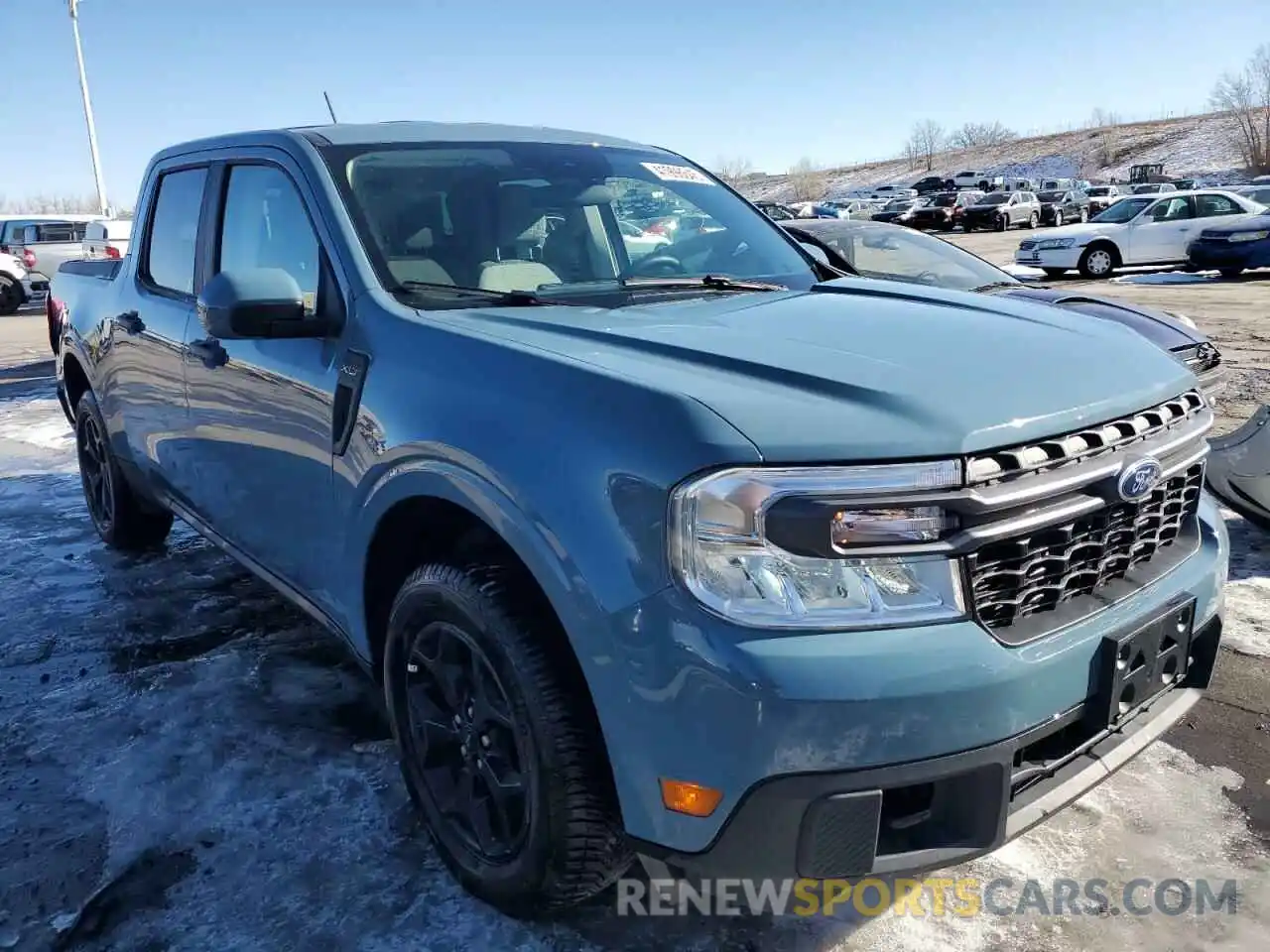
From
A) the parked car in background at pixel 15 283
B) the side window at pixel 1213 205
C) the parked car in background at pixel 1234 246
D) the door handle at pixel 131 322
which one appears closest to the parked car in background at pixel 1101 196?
the side window at pixel 1213 205

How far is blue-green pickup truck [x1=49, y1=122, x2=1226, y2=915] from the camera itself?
1.74 meters

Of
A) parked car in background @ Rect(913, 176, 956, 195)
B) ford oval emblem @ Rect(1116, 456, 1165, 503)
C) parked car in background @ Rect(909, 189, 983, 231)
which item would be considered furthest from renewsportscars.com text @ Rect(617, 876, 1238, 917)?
parked car in background @ Rect(913, 176, 956, 195)

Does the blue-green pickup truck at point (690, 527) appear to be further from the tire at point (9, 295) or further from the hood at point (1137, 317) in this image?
the tire at point (9, 295)

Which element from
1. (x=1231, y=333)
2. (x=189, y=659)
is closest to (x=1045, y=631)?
(x=189, y=659)

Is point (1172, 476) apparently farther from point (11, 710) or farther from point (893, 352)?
point (11, 710)

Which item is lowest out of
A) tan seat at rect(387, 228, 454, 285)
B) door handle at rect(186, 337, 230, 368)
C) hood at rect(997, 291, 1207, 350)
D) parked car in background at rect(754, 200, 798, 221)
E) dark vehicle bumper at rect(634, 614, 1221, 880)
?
dark vehicle bumper at rect(634, 614, 1221, 880)

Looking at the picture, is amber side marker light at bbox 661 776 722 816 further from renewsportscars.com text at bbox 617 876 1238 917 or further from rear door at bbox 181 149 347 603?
rear door at bbox 181 149 347 603

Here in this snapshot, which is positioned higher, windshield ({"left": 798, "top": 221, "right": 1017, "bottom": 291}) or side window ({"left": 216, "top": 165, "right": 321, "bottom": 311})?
side window ({"left": 216, "top": 165, "right": 321, "bottom": 311})

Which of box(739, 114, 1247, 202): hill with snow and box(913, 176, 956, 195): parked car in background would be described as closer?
box(913, 176, 956, 195): parked car in background

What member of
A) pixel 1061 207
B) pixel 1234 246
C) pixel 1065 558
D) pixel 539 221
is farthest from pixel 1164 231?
pixel 1061 207

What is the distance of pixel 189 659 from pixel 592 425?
2578 millimetres

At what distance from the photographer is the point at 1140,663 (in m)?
2.04

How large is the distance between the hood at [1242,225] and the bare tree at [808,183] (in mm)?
75274

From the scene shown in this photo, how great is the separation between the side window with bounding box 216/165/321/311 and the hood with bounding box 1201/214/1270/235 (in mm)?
18413
